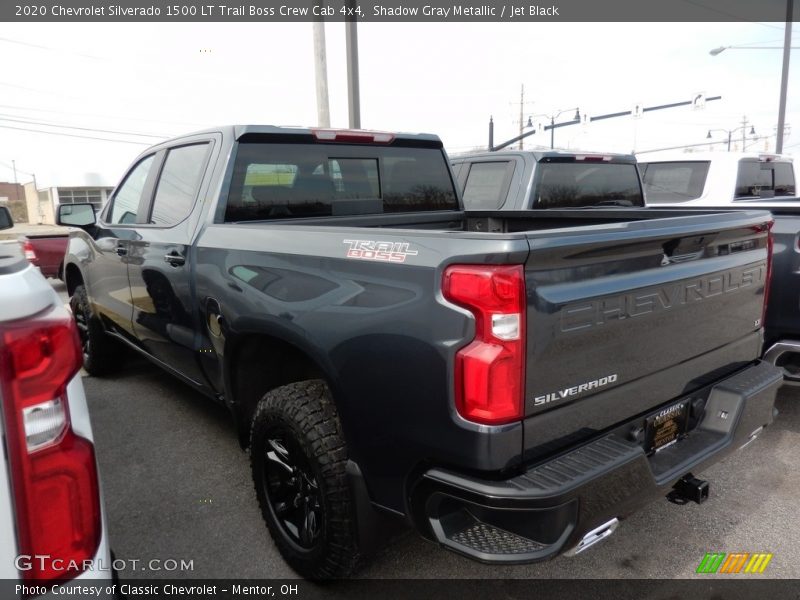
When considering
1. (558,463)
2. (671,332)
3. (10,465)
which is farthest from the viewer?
(671,332)

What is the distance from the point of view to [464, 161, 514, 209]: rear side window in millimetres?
5785

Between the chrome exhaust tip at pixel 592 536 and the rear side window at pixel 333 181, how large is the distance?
89.2 inches

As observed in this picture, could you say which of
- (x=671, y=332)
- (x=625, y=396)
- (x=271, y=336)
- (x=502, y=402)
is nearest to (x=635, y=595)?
(x=625, y=396)

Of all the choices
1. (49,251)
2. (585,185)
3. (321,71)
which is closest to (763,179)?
(585,185)

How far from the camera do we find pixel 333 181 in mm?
3551

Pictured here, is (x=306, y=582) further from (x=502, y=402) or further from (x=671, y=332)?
(x=671, y=332)

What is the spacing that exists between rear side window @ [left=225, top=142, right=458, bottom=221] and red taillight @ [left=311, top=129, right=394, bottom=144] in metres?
0.04

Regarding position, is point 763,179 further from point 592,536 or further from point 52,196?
point 52,196

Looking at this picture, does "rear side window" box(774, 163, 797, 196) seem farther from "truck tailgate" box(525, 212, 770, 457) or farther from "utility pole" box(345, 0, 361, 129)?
"truck tailgate" box(525, 212, 770, 457)

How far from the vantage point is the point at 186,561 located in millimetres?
2730

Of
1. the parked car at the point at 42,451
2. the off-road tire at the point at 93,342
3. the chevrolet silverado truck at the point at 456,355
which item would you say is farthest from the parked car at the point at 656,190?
the off-road tire at the point at 93,342

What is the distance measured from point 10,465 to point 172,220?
2618 mm

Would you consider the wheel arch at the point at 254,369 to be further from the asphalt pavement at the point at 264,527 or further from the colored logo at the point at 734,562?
the colored logo at the point at 734,562

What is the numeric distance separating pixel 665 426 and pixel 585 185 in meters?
4.14
